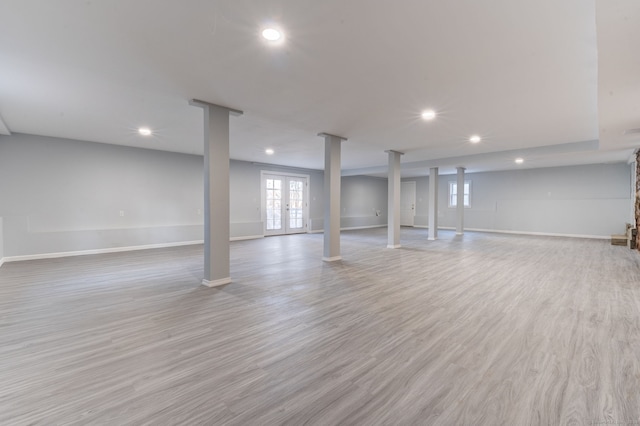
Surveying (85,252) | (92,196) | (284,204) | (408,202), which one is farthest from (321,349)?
(408,202)

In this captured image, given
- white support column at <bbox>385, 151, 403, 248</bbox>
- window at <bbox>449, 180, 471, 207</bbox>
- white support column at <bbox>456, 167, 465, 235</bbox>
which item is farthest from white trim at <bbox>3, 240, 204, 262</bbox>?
window at <bbox>449, 180, 471, 207</bbox>

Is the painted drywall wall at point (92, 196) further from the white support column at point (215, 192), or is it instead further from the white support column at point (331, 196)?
the white support column at point (331, 196)

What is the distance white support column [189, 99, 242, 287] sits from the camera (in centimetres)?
396

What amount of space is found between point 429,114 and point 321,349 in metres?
3.73

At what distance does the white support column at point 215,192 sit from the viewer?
13.0 ft

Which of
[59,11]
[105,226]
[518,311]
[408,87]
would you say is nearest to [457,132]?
[408,87]

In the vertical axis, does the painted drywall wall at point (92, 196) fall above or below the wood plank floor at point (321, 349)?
above

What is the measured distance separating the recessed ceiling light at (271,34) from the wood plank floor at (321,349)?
8.25 feet

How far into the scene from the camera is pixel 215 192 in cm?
400

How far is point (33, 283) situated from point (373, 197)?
12216mm

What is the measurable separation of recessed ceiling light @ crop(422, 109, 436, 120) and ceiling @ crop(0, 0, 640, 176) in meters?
0.09

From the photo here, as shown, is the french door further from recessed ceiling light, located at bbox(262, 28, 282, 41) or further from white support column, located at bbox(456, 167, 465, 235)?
recessed ceiling light, located at bbox(262, 28, 282, 41)

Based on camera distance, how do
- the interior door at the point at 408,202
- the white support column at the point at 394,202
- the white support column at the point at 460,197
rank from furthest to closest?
the interior door at the point at 408,202 → the white support column at the point at 460,197 → the white support column at the point at 394,202

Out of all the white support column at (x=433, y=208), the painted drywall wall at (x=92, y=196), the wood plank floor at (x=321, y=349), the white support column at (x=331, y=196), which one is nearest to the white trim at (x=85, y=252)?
the painted drywall wall at (x=92, y=196)
